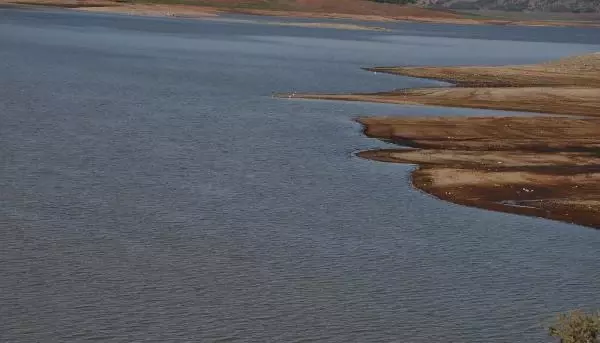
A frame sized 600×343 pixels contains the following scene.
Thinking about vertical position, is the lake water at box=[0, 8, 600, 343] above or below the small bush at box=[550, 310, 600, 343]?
below

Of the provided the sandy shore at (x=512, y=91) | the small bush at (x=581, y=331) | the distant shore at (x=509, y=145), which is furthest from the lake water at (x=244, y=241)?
the sandy shore at (x=512, y=91)

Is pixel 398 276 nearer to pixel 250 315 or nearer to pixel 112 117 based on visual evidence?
pixel 250 315

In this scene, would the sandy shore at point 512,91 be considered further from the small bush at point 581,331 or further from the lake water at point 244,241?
the small bush at point 581,331

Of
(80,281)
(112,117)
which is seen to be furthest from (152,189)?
(112,117)

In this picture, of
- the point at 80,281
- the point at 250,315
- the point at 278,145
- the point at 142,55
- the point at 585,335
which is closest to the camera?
the point at 585,335

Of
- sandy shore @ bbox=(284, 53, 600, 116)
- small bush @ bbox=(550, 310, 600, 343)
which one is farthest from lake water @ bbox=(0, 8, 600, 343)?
sandy shore @ bbox=(284, 53, 600, 116)

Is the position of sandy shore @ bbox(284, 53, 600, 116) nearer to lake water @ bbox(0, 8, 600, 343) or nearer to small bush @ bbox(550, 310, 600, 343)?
lake water @ bbox(0, 8, 600, 343)
